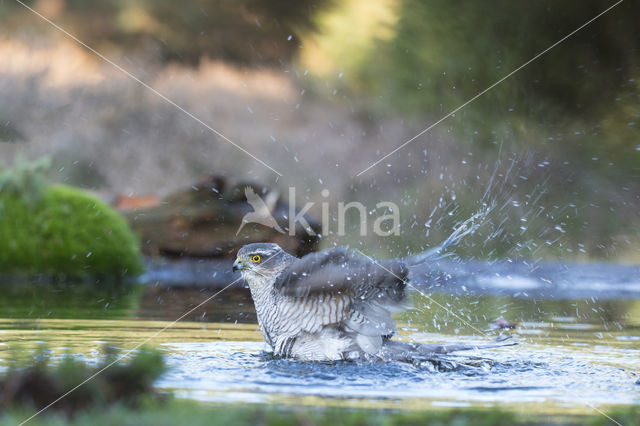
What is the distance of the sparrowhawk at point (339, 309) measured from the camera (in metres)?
4.50

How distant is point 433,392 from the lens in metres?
3.71

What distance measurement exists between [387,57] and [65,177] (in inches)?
290

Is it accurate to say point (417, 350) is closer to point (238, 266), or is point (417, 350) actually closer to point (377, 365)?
point (377, 365)

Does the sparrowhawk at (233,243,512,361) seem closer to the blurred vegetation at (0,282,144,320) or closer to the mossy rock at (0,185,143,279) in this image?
the blurred vegetation at (0,282,144,320)

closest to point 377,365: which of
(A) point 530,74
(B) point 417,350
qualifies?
(B) point 417,350

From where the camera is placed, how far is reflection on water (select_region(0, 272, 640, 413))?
363cm

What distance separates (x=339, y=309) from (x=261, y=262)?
2.53 ft

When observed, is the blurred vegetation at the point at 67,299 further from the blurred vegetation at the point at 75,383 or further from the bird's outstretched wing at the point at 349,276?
the blurred vegetation at the point at 75,383

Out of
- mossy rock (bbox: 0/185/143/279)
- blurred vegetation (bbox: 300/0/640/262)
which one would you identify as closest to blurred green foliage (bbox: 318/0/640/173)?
blurred vegetation (bbox: 300/0/640/262)

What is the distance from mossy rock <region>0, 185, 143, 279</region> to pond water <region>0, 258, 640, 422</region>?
70.3 inches

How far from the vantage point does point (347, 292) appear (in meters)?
4.60

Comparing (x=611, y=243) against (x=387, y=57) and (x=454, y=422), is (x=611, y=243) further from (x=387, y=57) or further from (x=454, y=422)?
(x=454, y=422)

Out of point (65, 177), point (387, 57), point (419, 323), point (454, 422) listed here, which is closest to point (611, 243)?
point (387, 57)

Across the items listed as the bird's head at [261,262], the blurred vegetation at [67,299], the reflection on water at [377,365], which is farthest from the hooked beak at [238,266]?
the blurred vegetation at [67,299]
